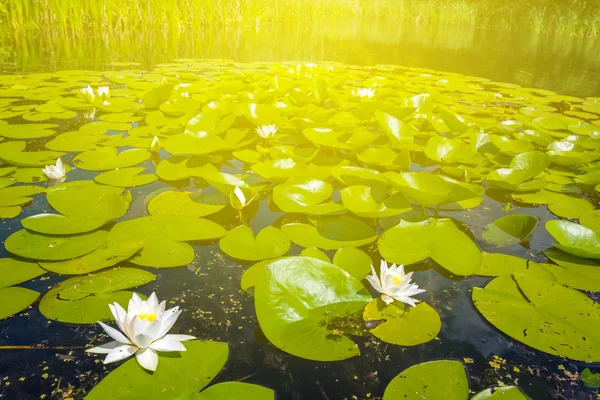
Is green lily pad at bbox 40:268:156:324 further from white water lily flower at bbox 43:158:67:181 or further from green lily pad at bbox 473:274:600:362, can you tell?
green lily pad at bbox 473:274:600:362

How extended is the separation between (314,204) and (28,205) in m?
1.59

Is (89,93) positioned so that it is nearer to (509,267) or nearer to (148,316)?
(148,316)

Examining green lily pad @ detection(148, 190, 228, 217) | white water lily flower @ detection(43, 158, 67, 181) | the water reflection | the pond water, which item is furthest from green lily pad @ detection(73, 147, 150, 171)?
the water reflection

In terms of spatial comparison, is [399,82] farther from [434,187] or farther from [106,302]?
[106,302]

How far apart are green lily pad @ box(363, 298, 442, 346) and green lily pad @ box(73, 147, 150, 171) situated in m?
1.94

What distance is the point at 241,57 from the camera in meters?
7.48

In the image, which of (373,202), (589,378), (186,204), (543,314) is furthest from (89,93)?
(589,378)

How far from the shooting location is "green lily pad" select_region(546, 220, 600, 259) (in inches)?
66.6

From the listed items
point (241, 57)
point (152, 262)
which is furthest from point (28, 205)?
point (241, 57)

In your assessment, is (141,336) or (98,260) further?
(98,260)

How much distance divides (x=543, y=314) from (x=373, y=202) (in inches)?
36.0

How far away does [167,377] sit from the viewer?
104cm

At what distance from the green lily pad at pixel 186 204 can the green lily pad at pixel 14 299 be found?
2.22ft

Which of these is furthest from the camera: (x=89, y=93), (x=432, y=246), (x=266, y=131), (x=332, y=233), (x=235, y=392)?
(x=89, y=93)
